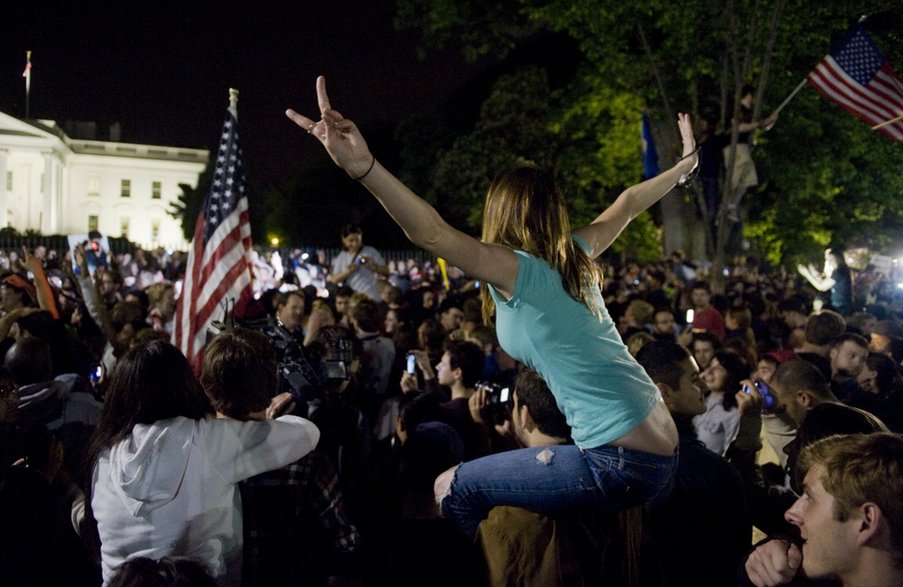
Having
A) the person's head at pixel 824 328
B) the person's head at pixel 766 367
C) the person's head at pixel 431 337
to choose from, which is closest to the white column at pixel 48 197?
the person's head at pixel 431 337

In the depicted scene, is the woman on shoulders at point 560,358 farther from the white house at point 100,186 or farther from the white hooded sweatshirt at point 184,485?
the white house at point 100,186

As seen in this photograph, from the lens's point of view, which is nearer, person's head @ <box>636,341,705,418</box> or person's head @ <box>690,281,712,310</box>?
person's head @ <box>636,341,705,418</box>

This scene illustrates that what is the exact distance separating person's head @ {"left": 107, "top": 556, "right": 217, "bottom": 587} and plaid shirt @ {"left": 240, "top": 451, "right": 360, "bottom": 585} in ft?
2.78

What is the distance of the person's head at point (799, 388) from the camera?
16.0ft

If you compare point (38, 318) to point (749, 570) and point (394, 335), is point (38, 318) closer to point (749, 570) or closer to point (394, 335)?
point (394, 335)

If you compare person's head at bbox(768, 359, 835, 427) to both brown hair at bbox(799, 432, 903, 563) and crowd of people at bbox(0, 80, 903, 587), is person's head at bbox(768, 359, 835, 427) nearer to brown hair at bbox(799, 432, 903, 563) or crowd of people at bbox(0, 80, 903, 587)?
crowd of people at bbox(0, 80, 903, 587)

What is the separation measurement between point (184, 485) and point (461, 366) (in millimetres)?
2632

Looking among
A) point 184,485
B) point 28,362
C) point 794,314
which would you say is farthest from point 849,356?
point 28,362

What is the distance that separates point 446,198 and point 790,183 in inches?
644

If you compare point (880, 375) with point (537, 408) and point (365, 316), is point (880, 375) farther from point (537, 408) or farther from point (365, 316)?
point (365, 316)

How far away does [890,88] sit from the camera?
11.2 metres

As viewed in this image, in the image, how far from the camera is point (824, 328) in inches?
301

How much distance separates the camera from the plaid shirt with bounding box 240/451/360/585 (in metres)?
3.14

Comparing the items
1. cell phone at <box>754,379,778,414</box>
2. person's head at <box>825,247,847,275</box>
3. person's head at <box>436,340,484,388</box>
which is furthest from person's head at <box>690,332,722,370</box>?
person's head at <box>825,247,847,275</box>
